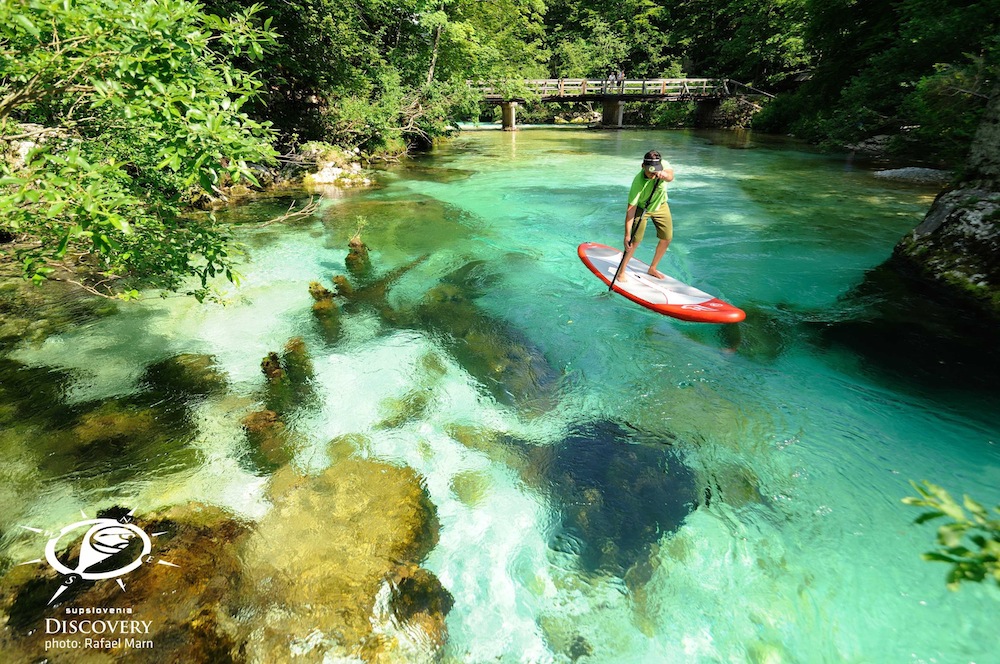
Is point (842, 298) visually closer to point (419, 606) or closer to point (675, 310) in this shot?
point (675, 310)

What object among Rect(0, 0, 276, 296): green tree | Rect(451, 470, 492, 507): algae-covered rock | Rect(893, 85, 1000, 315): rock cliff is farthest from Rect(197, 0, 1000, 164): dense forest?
Rect(451, 470, 492, 507): algae-covered rock

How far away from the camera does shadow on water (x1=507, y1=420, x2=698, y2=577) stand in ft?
11.6

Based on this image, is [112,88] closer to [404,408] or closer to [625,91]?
[404,408]

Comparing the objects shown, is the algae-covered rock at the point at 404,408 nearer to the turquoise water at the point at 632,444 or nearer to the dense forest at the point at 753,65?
the turquoise water at the point at 632,444

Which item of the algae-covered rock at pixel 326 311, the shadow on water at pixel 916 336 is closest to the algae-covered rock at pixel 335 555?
the algae-covered rock at pixel 326 311

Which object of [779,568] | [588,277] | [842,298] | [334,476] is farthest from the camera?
[588,277]

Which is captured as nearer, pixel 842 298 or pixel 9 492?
pixel 9 492

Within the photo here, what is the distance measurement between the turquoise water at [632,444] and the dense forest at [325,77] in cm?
171

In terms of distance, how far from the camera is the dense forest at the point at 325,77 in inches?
103

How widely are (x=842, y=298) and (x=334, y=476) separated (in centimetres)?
735

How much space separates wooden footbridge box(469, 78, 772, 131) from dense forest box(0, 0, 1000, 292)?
205 centimetres

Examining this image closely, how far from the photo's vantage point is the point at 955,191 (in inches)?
290

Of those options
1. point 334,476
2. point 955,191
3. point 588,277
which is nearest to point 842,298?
point 955,191

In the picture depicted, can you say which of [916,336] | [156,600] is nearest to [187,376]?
[156,600]
